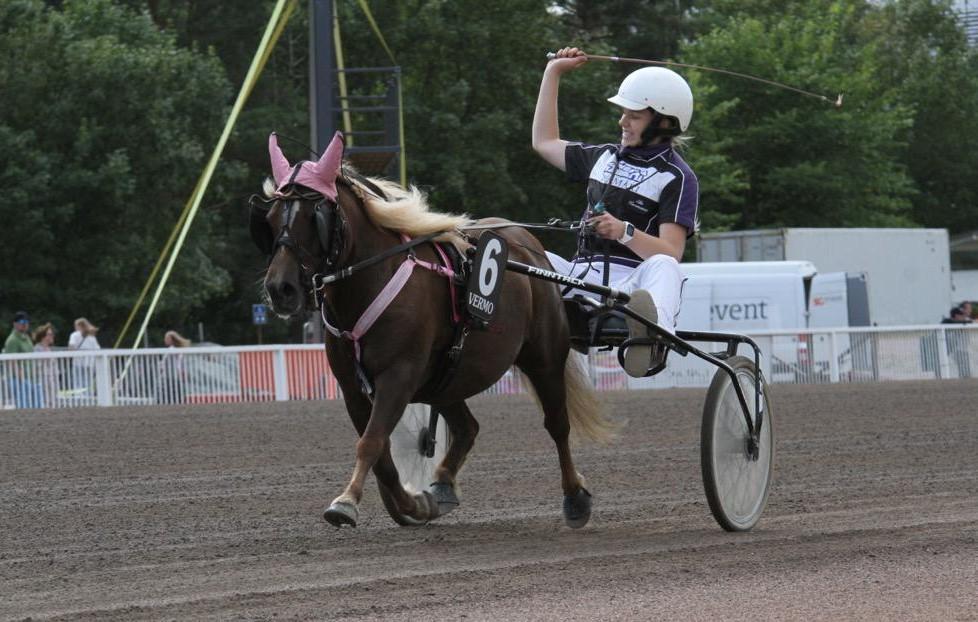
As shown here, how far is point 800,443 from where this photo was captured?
1239cm

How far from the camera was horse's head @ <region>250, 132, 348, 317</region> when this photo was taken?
5.91m

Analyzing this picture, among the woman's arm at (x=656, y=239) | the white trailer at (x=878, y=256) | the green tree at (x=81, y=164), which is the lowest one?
the woman's arm at (x=656, y=239)

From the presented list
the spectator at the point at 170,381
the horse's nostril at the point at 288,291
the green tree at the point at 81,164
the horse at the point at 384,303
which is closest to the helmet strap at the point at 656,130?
the horse at the point at 384,303

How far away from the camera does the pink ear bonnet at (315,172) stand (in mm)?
6113

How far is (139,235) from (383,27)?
395 inches

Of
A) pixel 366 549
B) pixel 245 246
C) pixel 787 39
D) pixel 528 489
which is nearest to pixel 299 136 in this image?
pixel 245 246

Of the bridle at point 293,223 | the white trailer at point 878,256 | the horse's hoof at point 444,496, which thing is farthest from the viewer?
the white trailer at point 878,256

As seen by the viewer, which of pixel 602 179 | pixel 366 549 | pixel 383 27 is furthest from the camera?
pixel 383 27

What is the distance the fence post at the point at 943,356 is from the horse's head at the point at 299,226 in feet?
64.9

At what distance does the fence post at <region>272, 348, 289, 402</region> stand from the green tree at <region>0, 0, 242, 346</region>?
942 centimetres

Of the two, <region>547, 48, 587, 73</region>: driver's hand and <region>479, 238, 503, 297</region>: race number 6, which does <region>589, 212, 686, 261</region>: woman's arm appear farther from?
<region>547, 48, 587, 73</region>: driver's hand

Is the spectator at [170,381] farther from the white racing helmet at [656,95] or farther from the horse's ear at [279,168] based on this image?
the horse's ear at [279,168]

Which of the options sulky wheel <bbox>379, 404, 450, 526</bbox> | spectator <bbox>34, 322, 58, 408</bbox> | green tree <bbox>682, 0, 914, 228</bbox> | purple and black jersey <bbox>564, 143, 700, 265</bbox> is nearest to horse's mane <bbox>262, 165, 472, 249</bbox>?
purple and black jersey <bbox>564, 143, 700, 265</bbox>

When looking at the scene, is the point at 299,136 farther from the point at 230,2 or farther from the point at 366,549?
the point at 366,549
